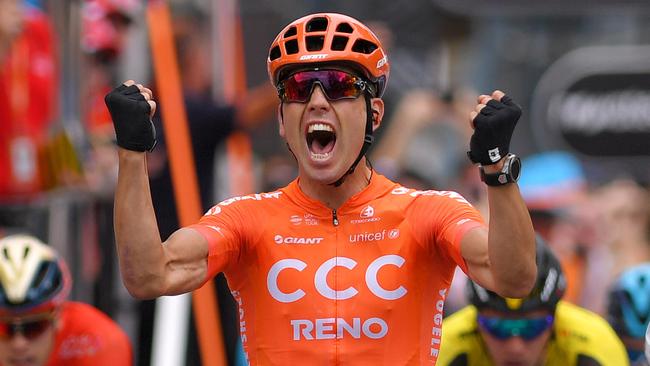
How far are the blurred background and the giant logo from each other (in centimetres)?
349

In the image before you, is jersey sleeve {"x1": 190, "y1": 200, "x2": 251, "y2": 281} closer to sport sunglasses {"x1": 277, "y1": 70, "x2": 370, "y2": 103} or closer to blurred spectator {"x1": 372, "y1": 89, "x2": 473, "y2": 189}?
sport sunglasses {"x1": 277, "y1": 70, "x2": 370, "y2": 103}

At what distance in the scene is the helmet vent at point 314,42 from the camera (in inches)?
250

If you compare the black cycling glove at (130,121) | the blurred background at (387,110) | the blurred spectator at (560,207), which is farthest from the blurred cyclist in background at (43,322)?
the blurred spectator at (560,207)

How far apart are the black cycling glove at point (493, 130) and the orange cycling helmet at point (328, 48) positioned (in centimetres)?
72

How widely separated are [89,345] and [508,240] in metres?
3.13

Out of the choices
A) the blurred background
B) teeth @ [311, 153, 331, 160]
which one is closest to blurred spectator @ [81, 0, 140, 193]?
the blurred background

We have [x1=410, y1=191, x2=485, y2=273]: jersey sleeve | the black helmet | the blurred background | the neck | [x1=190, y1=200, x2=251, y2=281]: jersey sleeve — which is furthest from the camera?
the blurred background

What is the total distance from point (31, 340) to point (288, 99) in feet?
8.03

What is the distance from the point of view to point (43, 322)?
26.9ft

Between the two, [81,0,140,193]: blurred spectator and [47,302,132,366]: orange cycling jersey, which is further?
[81,0,140,193]: blurred spectator

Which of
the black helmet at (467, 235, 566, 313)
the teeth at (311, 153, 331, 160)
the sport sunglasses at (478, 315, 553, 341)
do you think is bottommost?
the sport sunglasses at (478, 315, 553, 341)

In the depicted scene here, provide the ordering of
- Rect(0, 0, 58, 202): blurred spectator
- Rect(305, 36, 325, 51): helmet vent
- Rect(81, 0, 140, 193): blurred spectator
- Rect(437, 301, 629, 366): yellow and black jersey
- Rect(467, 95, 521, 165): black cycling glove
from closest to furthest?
Rect(467, 95, 521, 165): black cycling glove, Rect(305, 36, 325, 51): helmet vent, Rect(437, 301, 629, 366): yellow and black jersey, Rect(0, 0, 58, 202): blurred spectator, Rect(81, 0, 140, 193): blurred spectator

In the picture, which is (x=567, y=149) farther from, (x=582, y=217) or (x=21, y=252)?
(x=21, y=252)

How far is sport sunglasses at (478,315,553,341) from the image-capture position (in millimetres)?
7641
